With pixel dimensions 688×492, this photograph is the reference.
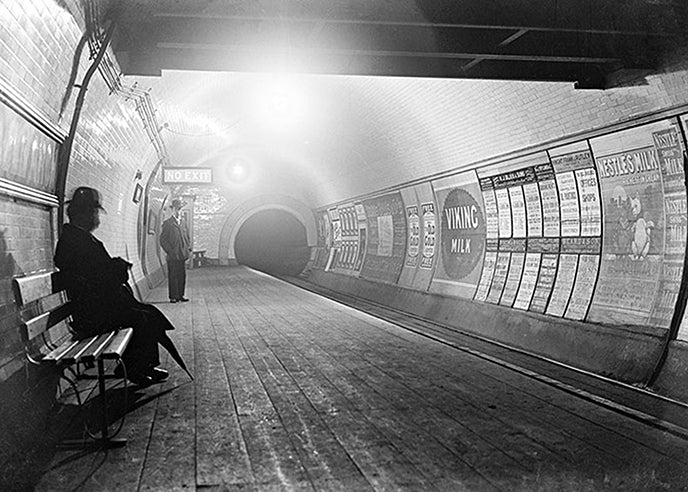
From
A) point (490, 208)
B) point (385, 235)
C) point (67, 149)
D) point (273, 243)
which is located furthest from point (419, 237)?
point (273, 243)

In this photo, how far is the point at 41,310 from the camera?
506 centimetres

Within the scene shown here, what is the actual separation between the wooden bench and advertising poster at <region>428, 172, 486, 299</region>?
6529 millimetres

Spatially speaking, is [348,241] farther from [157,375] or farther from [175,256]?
[157,375]

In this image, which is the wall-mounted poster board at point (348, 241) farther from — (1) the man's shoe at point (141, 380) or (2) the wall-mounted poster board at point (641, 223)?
(1) the man's shoe at point (141, 380)

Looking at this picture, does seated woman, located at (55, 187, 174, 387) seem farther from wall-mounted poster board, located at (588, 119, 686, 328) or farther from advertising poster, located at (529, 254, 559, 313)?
advertising poster, located at (529, 254, 559, 313)

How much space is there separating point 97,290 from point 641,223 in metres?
5.30

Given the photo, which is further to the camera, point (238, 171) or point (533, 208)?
point (238, 171)

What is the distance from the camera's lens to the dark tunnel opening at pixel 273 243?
1009 inches

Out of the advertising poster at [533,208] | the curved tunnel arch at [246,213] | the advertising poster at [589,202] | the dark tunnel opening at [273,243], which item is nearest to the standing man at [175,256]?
the advertising poster at [533,208]

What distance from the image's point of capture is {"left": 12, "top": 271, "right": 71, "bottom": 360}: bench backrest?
4.51m

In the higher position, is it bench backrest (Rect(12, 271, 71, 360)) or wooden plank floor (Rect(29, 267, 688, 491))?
bench backrest (Rect(12, 271, 71, 360))

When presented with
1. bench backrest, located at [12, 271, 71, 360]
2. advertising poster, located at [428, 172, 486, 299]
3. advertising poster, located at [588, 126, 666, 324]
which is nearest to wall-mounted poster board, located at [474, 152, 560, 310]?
advertising poster, located at [428, 172, 486, 299]

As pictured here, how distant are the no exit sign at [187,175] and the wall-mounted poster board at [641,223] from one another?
10616mm

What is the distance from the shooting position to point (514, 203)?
956 centimetres
